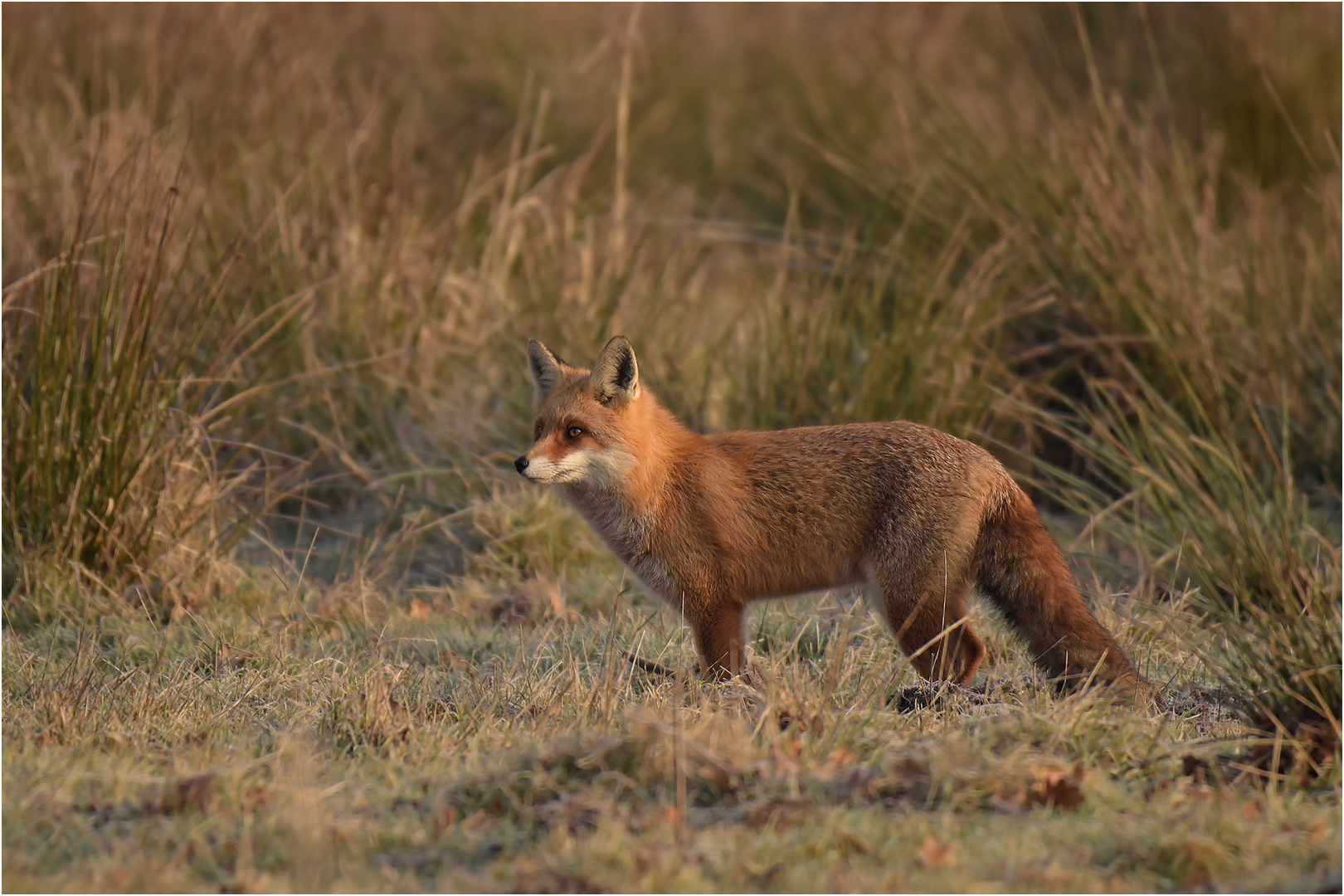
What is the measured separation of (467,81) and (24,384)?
23.7ft

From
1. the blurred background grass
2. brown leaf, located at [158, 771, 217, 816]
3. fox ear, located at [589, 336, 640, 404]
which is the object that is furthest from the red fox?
brown leaf, located at [158, 771, 217, 816]

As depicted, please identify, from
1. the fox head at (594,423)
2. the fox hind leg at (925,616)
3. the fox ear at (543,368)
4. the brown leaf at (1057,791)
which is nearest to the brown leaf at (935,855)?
the brown leaf at (1057,791)

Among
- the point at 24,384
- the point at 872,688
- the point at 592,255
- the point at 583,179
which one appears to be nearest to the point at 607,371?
the point at 872,688

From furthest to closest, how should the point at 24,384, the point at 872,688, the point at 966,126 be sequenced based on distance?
the point at 966,126 < the point at 24,384 < the point at 872,688

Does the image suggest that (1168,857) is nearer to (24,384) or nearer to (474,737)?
(474,737)

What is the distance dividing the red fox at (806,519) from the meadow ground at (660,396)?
0.92 ft

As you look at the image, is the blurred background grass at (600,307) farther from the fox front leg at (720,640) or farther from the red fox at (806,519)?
the fox front leg at (720,640)

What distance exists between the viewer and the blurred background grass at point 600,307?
5.42m

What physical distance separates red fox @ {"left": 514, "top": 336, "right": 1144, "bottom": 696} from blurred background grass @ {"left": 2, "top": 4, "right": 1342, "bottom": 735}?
78 centimetres

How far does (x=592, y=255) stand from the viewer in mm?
8062

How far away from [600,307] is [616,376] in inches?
107

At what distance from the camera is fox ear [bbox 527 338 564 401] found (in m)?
5.12

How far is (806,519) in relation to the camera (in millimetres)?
4730

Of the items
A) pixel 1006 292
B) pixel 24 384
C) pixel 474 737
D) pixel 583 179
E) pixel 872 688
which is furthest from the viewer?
pixel 583 179
